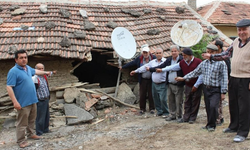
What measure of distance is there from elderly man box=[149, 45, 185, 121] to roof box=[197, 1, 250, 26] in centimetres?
946

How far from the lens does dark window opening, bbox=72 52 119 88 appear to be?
35.6ft

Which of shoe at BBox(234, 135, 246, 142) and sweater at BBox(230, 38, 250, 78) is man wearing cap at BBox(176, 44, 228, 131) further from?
shoe at BBox(234, 135, 246, 142)

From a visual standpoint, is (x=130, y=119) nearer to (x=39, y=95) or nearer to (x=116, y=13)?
(x=39, y=95)

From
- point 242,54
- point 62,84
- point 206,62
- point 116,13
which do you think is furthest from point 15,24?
point 242,54

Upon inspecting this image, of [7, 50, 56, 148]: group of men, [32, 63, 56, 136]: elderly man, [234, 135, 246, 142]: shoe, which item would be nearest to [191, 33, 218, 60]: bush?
[234, 135, 246, 142]: shoe

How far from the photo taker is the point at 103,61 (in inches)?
429

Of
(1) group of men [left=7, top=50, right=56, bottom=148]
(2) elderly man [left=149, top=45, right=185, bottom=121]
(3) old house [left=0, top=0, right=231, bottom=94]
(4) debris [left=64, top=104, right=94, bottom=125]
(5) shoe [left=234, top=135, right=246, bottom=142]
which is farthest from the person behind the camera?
(3) old house [left=0, top=0, right=231, bottom=94]

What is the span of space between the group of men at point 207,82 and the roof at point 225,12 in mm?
9338

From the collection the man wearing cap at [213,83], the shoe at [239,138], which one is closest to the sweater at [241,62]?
the man wearing cap at [213,83]

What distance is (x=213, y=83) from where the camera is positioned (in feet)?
13.8

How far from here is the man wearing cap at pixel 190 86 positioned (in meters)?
4.78

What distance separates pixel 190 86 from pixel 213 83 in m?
0.77

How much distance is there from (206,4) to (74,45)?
1286 centimetres

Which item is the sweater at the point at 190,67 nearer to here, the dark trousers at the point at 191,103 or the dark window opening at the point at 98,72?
the dark trousers at the point at 191,103
